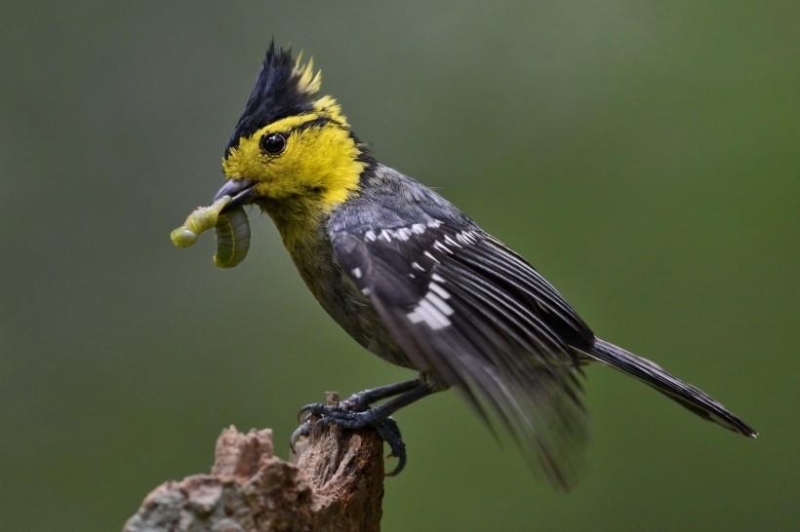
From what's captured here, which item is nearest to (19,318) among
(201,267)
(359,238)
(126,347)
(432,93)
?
(126,347)

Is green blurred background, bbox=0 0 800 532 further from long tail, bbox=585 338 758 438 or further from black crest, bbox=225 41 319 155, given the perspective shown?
black crest, bbox=225 41 319 155

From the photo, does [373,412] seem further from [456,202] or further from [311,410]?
[456,202]

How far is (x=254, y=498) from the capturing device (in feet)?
6.34

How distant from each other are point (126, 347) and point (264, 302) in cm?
59

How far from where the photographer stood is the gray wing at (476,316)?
2.08 m

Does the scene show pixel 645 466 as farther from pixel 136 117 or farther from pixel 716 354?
pixel 136 117

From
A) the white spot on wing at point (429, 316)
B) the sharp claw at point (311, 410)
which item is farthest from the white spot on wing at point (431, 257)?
the sharp claw at point (311, 410)

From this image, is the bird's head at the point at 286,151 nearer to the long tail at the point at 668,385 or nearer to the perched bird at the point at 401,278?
the perched bird at the point at 401,278

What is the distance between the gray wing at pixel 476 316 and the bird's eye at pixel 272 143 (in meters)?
0.26

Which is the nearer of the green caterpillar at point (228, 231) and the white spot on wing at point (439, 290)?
the white spot on wing at point (439, 290)

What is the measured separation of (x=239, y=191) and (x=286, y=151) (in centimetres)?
16

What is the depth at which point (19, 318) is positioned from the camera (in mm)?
4285

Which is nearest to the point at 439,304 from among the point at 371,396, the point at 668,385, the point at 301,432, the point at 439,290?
the point at 439,290

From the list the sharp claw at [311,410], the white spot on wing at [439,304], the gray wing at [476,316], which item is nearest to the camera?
the gray wing at [476,316]
